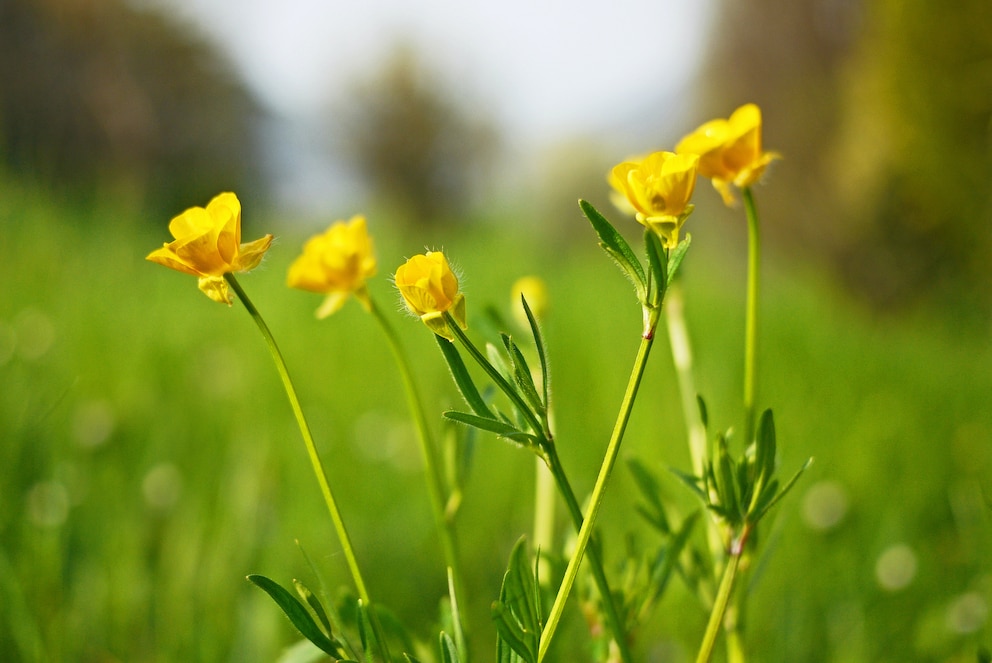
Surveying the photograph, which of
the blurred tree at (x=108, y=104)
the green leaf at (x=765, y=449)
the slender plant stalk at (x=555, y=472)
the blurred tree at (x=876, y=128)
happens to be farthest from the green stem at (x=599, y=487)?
the blurred tree at (x=108, y=104)

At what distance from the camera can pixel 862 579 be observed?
1014 mm

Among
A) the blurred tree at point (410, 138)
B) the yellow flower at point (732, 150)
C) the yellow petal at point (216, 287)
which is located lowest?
the yellow petal at point (216, 287)

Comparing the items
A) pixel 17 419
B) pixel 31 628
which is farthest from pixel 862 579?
pixel 17 419

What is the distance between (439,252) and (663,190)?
0.11 m

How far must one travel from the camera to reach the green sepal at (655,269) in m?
0.35

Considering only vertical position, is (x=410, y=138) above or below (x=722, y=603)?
above

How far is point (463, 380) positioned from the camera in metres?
0.40

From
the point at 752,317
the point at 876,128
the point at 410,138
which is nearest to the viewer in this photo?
the point at 752,317

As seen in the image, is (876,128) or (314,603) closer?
(314,603)

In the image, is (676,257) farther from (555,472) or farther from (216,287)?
(216,287)

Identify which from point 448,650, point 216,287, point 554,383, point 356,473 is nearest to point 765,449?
point 448,650

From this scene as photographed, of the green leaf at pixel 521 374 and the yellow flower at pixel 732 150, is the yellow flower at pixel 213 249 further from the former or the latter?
the yellow flower at pixel 732 150

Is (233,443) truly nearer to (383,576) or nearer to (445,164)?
(383,576)

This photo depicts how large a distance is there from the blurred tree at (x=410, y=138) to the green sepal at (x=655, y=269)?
7.52 m
